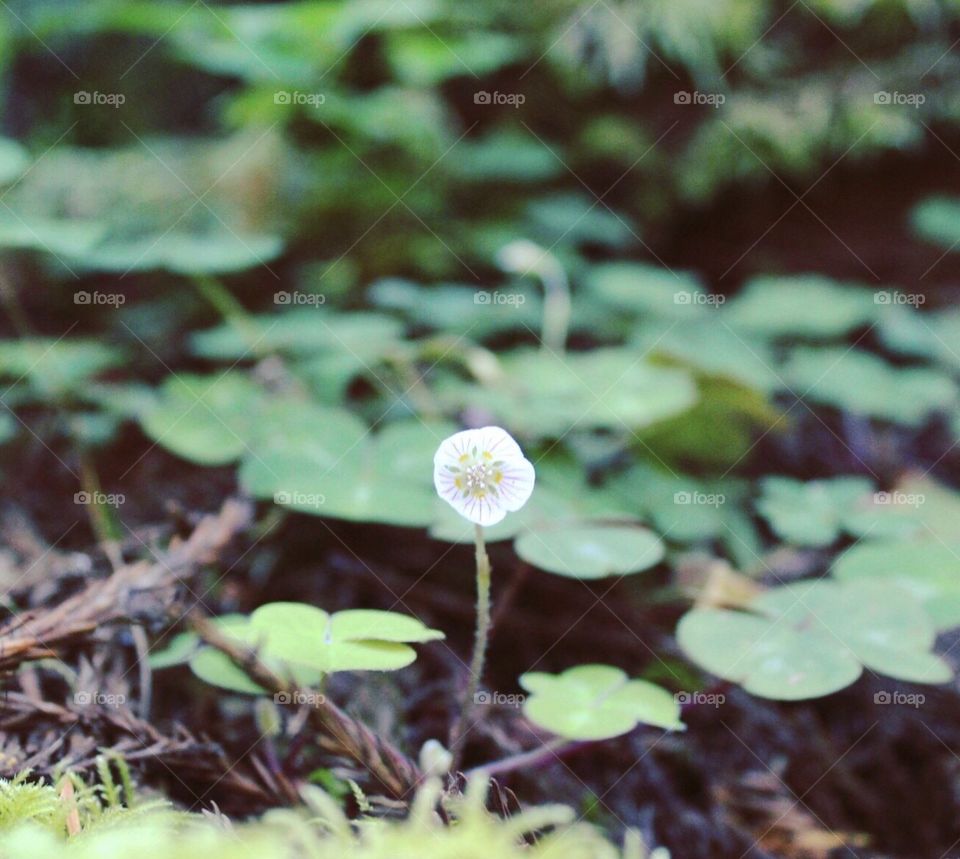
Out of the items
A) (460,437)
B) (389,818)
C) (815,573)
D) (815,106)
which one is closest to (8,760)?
(389,818)

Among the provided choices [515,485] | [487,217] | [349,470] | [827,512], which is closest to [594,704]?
[515,485]

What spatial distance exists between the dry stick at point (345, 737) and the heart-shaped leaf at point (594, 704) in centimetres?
19

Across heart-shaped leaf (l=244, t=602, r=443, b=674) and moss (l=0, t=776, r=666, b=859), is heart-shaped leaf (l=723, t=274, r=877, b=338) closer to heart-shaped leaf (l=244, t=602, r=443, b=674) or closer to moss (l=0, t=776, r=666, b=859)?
heart-shaped leaf (l=244, t=602, r=443, b=674)

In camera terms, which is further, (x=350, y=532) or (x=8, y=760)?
(x=350, y=532)

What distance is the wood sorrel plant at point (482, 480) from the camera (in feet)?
3.69

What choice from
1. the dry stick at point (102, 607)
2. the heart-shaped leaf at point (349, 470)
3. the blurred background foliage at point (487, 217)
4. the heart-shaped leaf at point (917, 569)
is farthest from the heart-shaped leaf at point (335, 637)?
the heart-shaped leaf at point (917, 569)

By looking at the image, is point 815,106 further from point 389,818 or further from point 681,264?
point 389,818

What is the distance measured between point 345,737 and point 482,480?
15.2 inches

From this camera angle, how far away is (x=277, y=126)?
240cm

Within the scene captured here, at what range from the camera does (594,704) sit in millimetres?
1158

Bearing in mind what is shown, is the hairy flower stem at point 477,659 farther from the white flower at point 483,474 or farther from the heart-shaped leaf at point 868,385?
the heart-shaped leaf at point 868,385

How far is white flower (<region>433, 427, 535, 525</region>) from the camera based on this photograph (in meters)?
1.13

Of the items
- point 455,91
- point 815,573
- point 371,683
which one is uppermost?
point 455,91

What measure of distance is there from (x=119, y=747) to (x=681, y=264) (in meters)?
2.30
